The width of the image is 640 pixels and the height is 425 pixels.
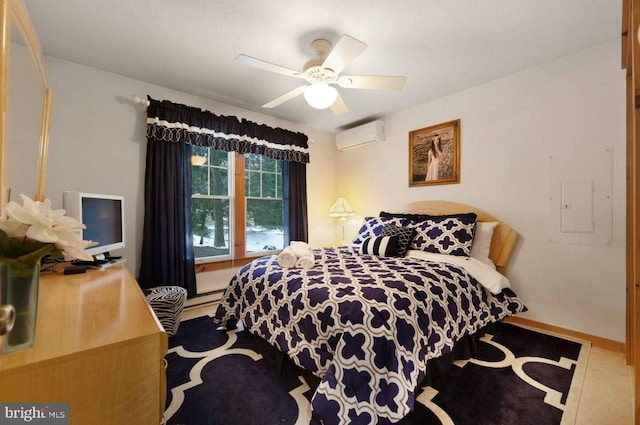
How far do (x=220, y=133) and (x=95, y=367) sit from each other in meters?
2.86

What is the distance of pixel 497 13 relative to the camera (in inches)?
72.4

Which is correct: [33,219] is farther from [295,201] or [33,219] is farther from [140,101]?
[295,201]

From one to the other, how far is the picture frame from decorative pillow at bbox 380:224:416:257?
0.86 meters

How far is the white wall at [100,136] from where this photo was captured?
7.79ft

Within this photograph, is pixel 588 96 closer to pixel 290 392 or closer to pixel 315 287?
pixel 315 287

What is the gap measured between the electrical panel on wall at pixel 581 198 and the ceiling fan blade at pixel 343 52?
2055mm

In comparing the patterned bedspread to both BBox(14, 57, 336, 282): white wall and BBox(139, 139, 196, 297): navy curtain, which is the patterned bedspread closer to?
BBox(139, 139, 196, 297): navy curtain

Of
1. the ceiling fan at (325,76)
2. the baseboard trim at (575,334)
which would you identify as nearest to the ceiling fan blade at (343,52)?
the ceiling fan at (325,76)

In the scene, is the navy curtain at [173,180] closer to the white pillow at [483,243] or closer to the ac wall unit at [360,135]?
the ac wall unit at [360,135]

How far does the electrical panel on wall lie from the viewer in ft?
7.09

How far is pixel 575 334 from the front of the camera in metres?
2.30

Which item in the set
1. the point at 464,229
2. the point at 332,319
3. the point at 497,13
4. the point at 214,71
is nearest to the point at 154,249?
the point at 214,71

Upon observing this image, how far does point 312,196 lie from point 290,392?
295 centimetres

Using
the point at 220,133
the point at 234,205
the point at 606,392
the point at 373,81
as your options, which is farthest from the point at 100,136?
the point at 606,392
